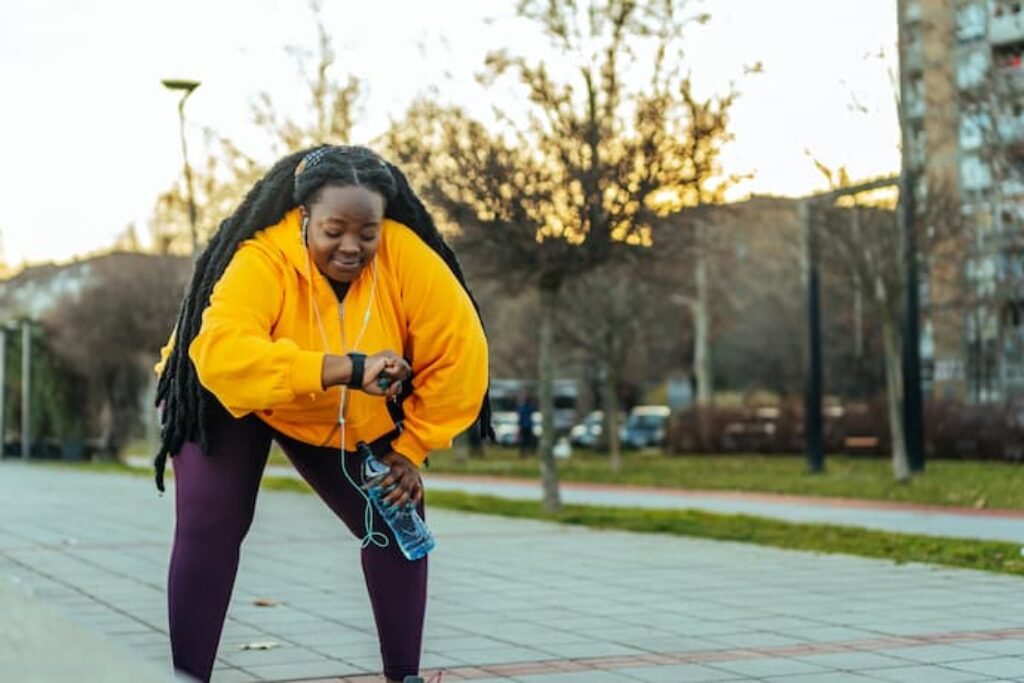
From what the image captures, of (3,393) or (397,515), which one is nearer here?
(397,515)

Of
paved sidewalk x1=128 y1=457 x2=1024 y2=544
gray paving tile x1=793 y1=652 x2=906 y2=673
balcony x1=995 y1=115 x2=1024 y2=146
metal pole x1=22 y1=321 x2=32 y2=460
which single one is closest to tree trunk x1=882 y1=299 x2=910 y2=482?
paved sidewalk x1=128 y1=457 x2=1024 y2=544

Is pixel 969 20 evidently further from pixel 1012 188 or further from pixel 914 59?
pixel 914 59

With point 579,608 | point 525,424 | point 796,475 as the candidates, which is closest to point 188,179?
point 796,475

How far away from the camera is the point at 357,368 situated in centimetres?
412

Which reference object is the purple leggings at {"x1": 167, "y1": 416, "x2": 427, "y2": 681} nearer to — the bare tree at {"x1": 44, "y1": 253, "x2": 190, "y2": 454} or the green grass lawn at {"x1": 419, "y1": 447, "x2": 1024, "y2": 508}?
the green grass lawn at {"x1": 419, "y1": 447, "x2": 1024, "y2": 508}

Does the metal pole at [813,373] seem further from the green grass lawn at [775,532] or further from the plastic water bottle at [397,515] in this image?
the plastic water bottle at [397,515]

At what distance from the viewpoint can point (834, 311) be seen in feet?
204

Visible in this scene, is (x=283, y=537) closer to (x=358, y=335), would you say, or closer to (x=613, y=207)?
(x=613, y=207)

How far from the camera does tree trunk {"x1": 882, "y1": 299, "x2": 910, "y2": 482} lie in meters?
24.3

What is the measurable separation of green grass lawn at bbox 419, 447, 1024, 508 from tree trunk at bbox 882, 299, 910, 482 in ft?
1.08

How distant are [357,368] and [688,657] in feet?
10.5

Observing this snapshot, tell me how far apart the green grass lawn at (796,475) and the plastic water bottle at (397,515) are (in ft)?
51.5

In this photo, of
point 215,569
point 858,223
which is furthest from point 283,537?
point 858,223

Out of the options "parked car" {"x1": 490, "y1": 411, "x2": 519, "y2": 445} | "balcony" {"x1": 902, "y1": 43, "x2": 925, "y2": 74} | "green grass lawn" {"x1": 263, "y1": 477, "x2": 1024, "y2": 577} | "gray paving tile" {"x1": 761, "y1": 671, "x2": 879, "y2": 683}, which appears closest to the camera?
"gray paving tile" {"x1": 761, "y1": 671, "x2": 879, "y2": 683}
